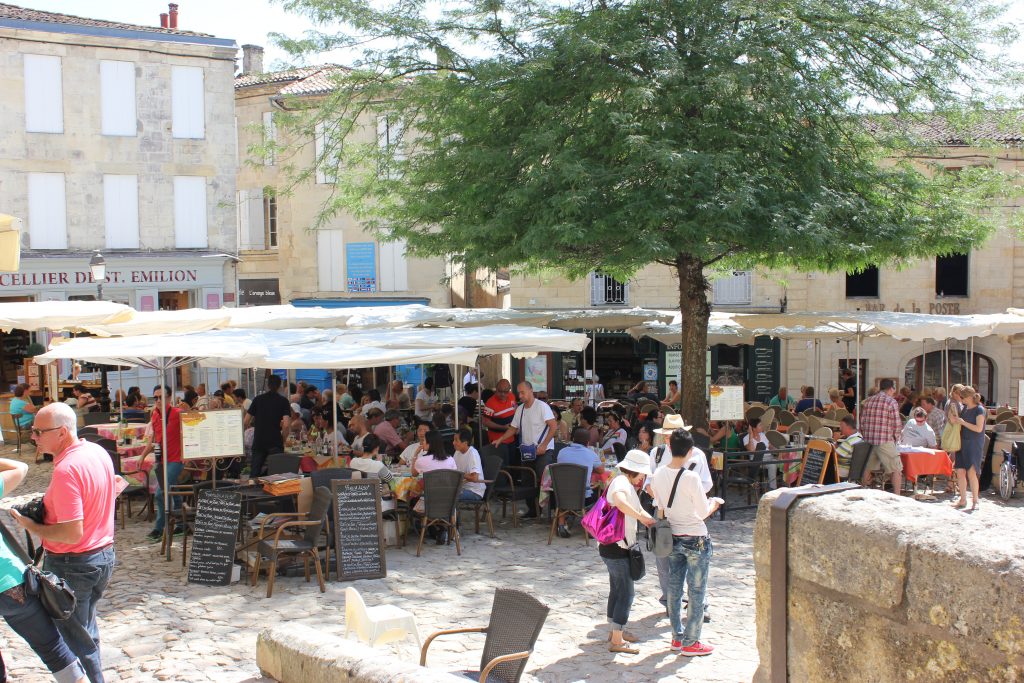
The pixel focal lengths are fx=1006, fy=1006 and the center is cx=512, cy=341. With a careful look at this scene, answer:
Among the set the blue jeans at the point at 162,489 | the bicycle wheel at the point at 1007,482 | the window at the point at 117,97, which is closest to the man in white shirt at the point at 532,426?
the blue jeans at the point at 162,489

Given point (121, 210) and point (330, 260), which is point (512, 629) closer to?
point (121, 210)

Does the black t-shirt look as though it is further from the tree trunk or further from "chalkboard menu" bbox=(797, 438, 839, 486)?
"chalkboard menu" bbox=(797, 438, 839, 486)

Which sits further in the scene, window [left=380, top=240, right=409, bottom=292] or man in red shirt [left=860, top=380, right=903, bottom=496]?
window [left=380, top=240, right=409, bottom=292]

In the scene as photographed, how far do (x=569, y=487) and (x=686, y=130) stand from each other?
514 cm

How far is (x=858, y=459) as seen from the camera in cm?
1195

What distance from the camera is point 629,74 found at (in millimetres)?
12789

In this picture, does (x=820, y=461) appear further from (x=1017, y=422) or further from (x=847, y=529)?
(x=847, y=529)

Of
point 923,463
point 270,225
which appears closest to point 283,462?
point 923,463

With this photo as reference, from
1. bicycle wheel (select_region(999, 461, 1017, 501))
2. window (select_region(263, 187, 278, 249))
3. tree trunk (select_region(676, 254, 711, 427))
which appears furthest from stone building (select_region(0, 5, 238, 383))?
bicycle wheel (select_region(999, 461, 1017, 501))

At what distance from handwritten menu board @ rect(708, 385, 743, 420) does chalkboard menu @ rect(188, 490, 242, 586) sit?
5887 mm

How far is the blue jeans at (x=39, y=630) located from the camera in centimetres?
490

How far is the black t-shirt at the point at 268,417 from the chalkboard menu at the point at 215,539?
3301 millimetres

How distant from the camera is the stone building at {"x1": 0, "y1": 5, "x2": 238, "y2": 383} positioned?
25.3 meters

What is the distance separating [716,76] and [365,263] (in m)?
18.7
